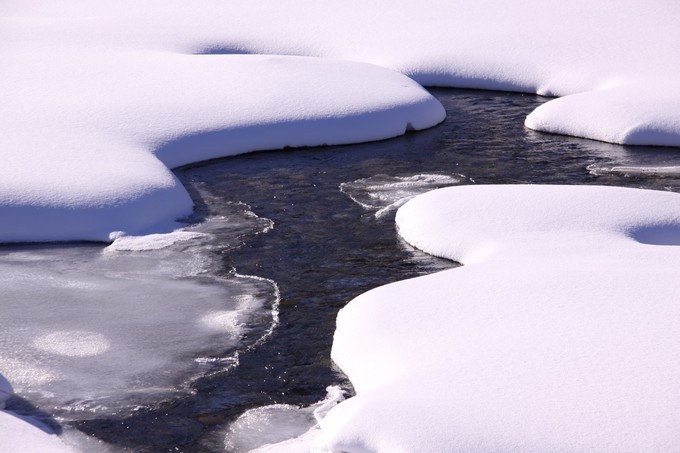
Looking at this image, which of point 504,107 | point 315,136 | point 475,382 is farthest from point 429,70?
point 475,382

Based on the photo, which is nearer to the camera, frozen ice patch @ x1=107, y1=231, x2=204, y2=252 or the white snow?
the white snow

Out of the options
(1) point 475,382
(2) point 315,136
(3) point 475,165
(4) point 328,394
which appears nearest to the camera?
(1) point 475,382

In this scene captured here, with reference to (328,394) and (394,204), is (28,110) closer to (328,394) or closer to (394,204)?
(394,204)

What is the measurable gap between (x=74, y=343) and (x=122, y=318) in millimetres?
521

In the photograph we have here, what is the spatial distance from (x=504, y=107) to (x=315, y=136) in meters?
3.48

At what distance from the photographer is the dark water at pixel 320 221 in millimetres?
6566

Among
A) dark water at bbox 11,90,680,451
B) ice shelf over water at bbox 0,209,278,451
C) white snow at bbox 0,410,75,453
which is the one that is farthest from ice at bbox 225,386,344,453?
white snow at bbox 0,410,75,453

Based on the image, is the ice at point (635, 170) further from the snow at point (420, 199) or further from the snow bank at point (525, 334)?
the snow bank at point (525, 334)

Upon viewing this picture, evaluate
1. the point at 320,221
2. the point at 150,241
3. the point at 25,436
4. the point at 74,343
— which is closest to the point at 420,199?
the point at 320,221

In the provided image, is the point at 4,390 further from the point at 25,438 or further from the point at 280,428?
the point at 280,428

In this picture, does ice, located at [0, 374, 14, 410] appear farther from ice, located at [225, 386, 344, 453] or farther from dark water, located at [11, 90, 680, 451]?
ice, located at [225, 386, 344, 453]

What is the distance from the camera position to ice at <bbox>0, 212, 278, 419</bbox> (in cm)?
678

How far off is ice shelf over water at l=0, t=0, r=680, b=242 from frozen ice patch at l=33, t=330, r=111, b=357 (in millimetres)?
2124

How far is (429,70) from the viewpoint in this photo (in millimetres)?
16094
